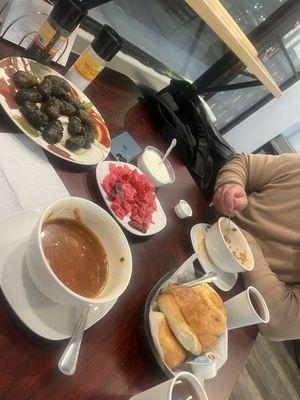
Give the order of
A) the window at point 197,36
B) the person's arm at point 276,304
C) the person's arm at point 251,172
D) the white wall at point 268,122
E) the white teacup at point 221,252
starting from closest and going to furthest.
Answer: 1. the white teacup at point 221,252
2. the person's arm at point 276,304
3. the person's arm at point 251,172
4. the window at point 197,36
5. the white wall at point 268,122

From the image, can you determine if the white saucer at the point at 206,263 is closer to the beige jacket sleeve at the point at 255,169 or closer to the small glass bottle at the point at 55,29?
the beige jacket sleeve at the point at 255,169

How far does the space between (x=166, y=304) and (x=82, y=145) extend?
518 mm

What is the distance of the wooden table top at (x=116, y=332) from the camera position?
0.61 meters

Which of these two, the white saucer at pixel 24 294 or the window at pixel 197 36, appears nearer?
the white saucer at pixel 24 294

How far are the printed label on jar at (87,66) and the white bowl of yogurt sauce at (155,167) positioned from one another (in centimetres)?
33

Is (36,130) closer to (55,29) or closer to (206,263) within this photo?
(55,29)

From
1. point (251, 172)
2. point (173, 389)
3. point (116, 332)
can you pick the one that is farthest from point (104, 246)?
point (251, 172)

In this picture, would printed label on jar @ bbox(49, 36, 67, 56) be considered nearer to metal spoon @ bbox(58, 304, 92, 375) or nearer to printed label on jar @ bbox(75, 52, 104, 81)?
printed label on jar @ bbox(75, 52, 104, 81)

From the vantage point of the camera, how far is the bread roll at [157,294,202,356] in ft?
2.65

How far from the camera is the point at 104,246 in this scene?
78 cm

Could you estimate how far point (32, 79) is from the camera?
0.95 metres

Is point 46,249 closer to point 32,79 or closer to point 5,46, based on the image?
point 32,79

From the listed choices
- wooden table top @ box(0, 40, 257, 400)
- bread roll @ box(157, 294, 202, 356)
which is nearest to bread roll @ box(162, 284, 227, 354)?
bread roll @ box(157, 294, 202, 356)

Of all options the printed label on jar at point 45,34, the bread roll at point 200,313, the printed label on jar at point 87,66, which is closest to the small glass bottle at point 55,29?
the printed label on jar at point 45,34
